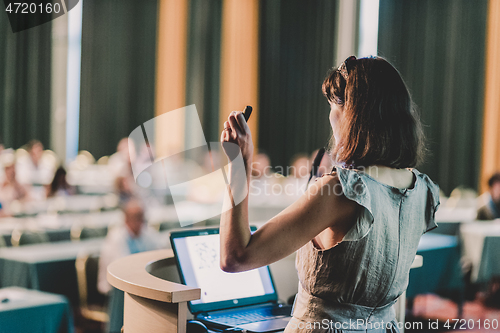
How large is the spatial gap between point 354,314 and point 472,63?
6.72 m

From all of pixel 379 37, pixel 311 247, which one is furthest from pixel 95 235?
pixel 379 37

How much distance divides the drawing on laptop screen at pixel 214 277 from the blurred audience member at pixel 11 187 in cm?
423

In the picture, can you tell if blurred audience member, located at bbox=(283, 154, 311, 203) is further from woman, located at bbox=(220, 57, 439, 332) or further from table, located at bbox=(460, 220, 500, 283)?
woman, located at bbox=(220, 57, 439, 332)

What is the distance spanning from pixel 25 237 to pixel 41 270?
56cm

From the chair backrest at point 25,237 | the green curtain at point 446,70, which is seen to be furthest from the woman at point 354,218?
the green curtain at point 446,70

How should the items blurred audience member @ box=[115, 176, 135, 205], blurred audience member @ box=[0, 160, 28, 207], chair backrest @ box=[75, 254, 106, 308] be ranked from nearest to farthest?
chair backrest @ box=[75, 254, 106, 308] → blurred audience member @ box=[115, 176, 135, 205] → blurred audience member @ box=[0, 160, 28, 207]

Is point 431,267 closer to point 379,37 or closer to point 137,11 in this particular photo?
point 379,37

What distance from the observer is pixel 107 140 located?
9203 millimetres

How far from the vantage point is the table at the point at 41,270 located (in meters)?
2.85

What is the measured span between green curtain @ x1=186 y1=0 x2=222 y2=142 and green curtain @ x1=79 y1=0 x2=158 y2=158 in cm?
72

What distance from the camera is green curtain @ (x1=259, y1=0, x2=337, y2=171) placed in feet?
27.9

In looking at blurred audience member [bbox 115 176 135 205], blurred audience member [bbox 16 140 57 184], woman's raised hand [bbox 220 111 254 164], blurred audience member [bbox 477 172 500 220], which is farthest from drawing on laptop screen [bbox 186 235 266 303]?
blurred audience member [bbox 16 140 57 184]

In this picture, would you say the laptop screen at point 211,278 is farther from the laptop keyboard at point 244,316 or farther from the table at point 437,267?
the table at point 437,267

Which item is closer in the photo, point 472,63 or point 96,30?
point 472,63
